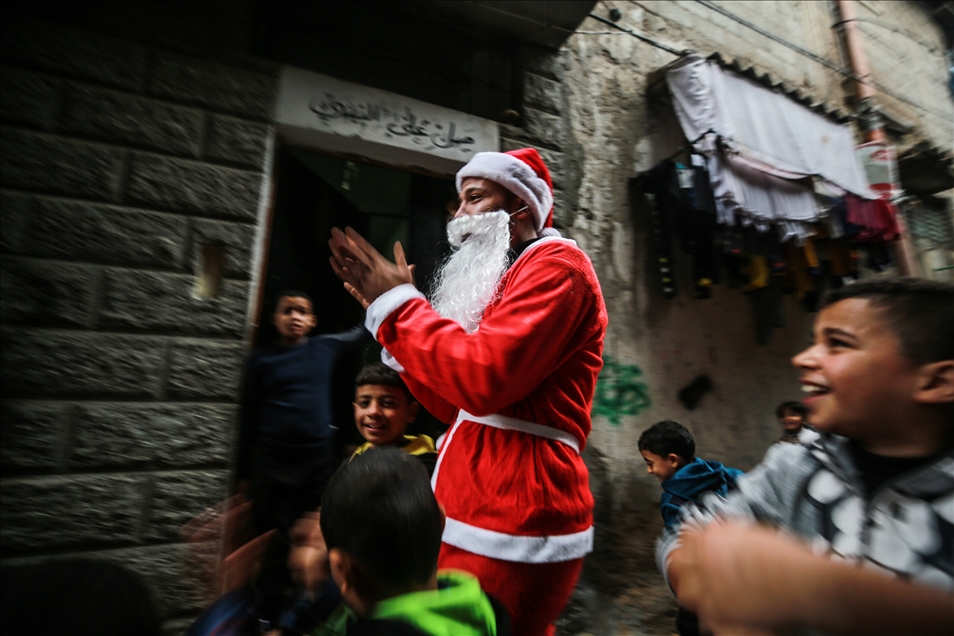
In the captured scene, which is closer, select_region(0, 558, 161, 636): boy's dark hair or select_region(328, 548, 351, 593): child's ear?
select_region(0, 558, 161, 636): boy's dark hair

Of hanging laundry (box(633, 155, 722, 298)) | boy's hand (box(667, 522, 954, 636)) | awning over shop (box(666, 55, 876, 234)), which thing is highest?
awning over shop (box(666, 55, 876, 234))

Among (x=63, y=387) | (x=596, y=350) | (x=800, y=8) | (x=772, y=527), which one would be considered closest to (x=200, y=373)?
(x=63, y=387)

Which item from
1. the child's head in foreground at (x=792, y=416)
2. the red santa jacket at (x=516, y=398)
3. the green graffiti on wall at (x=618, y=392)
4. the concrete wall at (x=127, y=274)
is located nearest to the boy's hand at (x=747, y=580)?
the red santa jacket at (x=516, y=398)

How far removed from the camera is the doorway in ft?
10.7

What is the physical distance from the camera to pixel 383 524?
0.95 metres

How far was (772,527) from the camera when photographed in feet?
2.96

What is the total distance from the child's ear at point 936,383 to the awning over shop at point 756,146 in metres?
3.65

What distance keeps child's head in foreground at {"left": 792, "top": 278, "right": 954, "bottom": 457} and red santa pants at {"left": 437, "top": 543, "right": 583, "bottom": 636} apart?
0.72m

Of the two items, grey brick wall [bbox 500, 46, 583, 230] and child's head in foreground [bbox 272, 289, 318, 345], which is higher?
grey brick wall [bbox 500, 46, 583, 230]

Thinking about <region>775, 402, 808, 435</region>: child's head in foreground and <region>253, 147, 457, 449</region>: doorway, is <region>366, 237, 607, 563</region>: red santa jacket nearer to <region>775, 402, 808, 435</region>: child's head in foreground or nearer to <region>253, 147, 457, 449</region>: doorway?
<region>253, 147, 457, 449</region>: doorway

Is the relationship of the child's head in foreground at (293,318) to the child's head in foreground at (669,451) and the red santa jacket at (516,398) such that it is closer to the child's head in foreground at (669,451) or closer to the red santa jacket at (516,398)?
the red santa jacket at (516,398)

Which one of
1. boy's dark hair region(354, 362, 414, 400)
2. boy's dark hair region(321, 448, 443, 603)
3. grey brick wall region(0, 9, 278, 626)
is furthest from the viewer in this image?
boy's dark hair region(354, 362, 414, 400)

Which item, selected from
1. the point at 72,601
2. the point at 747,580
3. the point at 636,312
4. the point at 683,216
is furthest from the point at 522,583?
the point at 683,216

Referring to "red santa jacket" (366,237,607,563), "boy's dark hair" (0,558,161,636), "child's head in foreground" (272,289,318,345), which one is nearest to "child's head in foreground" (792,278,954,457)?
"red santa jacket" (366,237,607,563)
